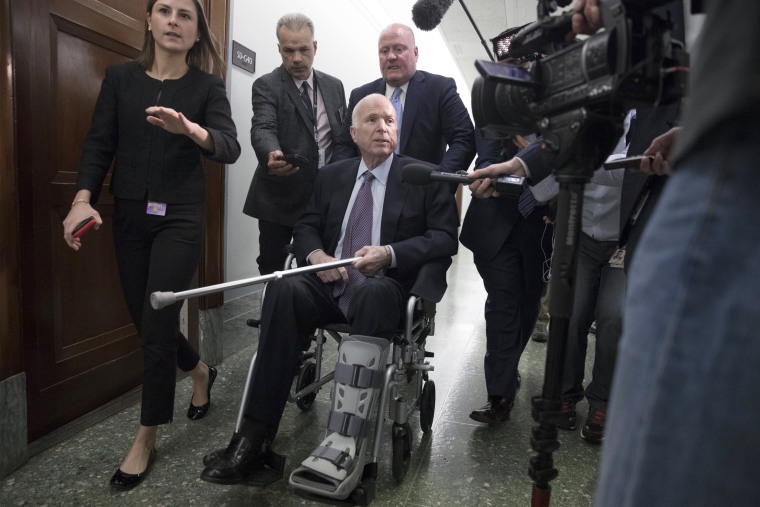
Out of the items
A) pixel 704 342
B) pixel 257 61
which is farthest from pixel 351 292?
pixel 257 61

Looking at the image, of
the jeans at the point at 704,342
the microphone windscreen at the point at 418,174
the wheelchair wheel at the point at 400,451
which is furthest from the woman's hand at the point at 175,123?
the jeans at the point at 704,342

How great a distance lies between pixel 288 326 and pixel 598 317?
3.57 feet

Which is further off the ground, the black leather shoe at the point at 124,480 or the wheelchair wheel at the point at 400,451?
the wheelchair wheel at the point at 400,451

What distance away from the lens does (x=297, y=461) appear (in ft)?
6.08

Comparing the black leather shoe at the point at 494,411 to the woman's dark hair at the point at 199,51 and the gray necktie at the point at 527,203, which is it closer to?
the gray necktie at the point at 527,203

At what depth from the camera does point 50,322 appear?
6.25ft

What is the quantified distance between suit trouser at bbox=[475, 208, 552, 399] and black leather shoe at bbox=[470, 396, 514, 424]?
0.09ft

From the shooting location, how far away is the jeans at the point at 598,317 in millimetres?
1963

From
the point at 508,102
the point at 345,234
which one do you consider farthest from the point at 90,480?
the point at 508,102

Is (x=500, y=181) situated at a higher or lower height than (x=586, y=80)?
lower

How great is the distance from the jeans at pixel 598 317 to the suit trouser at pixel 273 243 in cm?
126

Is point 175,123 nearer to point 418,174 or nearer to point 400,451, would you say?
point 418,174

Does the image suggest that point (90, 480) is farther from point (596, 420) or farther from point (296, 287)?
point (596, 420)

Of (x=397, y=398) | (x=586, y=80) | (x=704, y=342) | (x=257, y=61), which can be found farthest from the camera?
(x=257, y=61)
